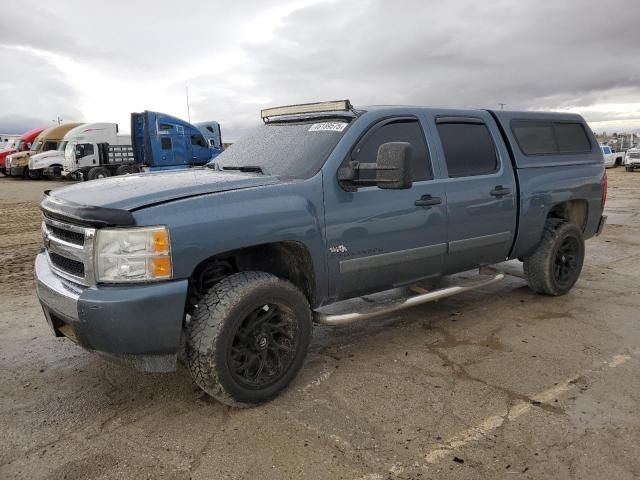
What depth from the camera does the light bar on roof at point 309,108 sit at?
387 cm

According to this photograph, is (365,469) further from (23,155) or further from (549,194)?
(23,155)

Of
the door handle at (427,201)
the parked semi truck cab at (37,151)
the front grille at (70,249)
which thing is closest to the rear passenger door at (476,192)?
the door handle at (427,201)

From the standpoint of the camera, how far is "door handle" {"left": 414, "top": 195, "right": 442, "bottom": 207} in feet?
13.1

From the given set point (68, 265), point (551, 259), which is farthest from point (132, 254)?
point (551, 259)

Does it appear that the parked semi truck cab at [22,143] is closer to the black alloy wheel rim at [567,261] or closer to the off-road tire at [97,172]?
the off-road tire at [97,172]

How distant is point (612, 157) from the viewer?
103 feet

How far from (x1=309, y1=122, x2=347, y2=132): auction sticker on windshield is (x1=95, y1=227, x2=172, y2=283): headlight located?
157 cm

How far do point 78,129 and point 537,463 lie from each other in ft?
91.3

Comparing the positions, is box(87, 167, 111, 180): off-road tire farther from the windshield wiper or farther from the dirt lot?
the windshield wiper

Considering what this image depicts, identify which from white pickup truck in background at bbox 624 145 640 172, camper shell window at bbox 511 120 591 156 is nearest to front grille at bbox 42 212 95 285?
camper shell window at bbox 511 120 591 156

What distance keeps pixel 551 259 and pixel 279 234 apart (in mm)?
3280

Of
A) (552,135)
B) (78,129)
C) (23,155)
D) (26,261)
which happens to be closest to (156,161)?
(78,129)

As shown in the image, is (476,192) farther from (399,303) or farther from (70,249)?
(70,249)

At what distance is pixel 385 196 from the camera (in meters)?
3.79
